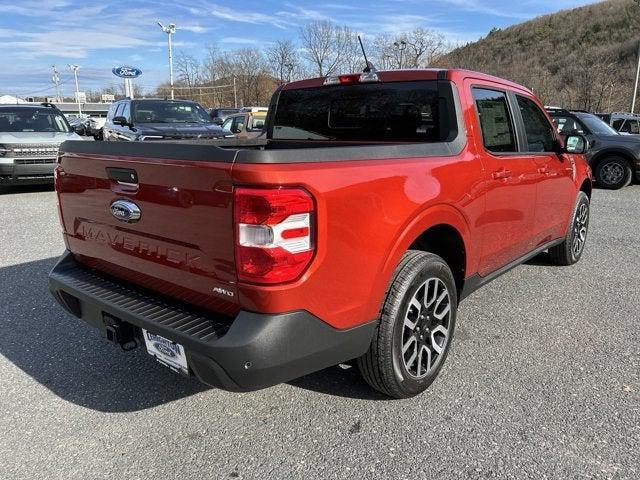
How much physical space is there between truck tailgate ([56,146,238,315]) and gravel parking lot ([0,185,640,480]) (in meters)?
0.74

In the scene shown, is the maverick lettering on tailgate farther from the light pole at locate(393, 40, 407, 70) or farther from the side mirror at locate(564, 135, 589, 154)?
the light pole at locate(393, 40, 407, 70)

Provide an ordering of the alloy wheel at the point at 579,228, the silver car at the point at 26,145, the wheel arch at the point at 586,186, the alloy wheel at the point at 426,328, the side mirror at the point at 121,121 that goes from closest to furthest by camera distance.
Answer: the alloy wheel at the point at 426,328, the alloy wheel at the point at 579,228, the wheel arch at the point at 586,186, the silver car at the point at 26,145, the side mirror at the point at 121,121

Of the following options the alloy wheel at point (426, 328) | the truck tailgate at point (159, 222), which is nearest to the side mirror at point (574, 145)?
the alloy wheel at point (426, 328)

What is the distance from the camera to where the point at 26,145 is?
989 centimetres

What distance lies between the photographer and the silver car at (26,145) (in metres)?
9.84

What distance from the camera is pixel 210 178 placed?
219cm

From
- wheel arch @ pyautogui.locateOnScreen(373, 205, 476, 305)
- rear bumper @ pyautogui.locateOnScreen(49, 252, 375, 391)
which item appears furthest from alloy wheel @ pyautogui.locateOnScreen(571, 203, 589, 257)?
rear bumper @ pyautogui.locateOnScreen(49, 252, 375, 391)

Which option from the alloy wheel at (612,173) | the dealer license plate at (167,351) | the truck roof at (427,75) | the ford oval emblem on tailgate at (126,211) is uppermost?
the truck roof at (427,75)

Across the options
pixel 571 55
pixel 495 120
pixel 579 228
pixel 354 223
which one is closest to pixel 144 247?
pixel 354 223

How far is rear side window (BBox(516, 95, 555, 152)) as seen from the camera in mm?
4262

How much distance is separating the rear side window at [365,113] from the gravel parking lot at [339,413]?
1.56 metres

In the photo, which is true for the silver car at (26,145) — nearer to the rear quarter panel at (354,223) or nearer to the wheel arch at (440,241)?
the wheel arch at (440,241)

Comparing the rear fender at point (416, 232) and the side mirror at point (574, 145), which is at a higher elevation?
the side mirror at point (574, 145)

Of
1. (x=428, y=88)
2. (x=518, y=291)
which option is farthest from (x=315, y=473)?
(x=518, y=291)
